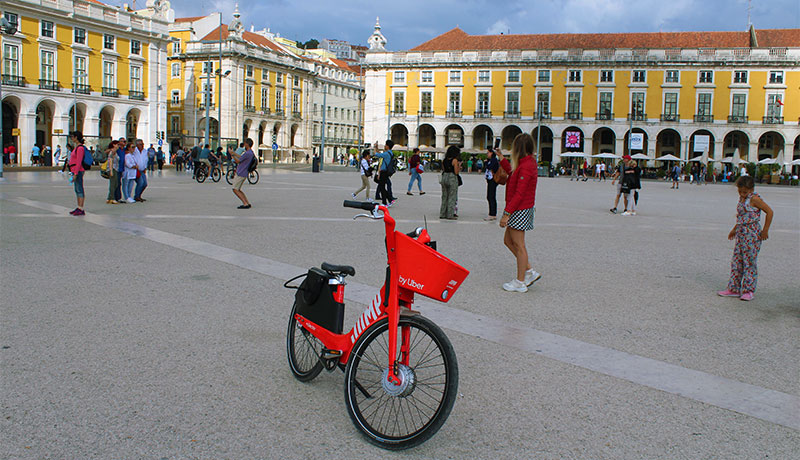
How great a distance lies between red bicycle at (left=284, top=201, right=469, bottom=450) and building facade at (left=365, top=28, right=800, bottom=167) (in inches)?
2460

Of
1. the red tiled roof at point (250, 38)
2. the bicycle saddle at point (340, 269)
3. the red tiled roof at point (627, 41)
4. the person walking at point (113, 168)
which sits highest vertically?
the red tiled roof at point (250, 38)

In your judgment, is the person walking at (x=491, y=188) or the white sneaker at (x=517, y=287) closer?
the white sneaker at (x=517, y=287)

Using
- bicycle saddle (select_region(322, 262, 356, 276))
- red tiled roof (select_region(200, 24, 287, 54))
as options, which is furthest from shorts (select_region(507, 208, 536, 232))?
red tiled roof (select_region(200, 24, 287, 54))

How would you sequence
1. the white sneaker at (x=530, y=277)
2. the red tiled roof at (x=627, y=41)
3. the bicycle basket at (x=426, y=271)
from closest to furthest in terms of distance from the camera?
1. the bicycle basket at (x=426, y=271)
2. the white sneaker at (x=530, y=277)
3. the red tiled roof at (x=627, y=41)

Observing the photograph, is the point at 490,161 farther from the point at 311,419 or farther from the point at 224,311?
A: the point at 311,419

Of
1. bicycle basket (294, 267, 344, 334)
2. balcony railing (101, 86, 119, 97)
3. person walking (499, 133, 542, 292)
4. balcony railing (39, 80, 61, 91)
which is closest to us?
bicycle basket (294, 267, 344, 334)

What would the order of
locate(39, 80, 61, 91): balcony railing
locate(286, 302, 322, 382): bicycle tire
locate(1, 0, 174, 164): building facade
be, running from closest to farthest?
locate(286, 302, 322, 382): bicycle tire < locate(1, 0, 174, 164): building facade < locate(39, 80, 61, 91): balcony railing

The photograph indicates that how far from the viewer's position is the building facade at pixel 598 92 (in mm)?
66125

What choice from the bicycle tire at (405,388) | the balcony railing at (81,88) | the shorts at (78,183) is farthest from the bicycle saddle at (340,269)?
the balcony railing at (81,88)

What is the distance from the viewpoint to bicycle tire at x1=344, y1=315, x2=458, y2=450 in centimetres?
325

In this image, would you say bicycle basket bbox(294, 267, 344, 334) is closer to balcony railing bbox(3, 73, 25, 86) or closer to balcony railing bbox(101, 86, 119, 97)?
balcony railing bbox(3, 73, 25, 86)

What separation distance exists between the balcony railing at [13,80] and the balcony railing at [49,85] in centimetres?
153

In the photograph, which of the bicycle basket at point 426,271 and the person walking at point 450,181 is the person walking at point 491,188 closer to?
the person walking at point 450,181

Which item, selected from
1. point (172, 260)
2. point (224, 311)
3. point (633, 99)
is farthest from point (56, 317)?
point (633, 99)
